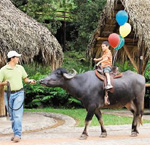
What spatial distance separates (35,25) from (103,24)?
8.90 feet

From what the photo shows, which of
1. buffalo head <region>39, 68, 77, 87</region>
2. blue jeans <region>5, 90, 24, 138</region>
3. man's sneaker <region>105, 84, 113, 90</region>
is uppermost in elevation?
buffalo head <region>39, 68, 77, 87</region>

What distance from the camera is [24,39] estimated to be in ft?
33.0

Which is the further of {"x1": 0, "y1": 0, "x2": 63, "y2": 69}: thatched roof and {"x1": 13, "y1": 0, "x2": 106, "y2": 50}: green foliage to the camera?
{"x1": 13, "y1": 0, "x2": 106, "y2": 50}: green foliage

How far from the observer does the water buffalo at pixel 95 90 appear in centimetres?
713

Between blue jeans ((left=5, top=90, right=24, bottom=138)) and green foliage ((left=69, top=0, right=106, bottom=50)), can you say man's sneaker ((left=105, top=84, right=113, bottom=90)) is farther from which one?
green foliage ((left=69, top=0, right=106, bottom=50))

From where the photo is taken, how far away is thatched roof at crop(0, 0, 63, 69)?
31.6 feet

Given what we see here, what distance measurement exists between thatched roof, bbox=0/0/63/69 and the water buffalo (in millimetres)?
2823

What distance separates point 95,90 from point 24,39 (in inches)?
148

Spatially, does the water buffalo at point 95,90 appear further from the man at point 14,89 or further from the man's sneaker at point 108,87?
the man at point 14,89

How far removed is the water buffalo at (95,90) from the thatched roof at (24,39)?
9.26 ft

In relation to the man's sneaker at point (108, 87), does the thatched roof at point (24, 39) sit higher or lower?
higher

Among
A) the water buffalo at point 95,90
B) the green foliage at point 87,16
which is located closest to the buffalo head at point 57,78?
the water buffalo at point 95,90

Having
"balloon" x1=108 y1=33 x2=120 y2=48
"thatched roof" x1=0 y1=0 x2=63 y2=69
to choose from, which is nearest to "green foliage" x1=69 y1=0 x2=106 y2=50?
"thatched roof" x1=0 y1=0 x2=63 y2=69

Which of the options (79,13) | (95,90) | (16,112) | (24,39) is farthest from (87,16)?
(16,112)
